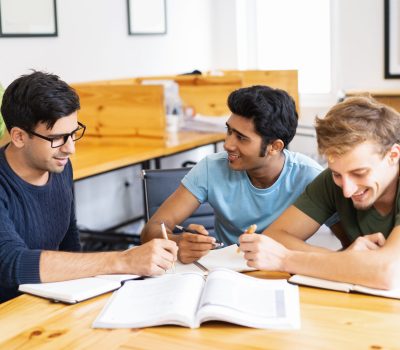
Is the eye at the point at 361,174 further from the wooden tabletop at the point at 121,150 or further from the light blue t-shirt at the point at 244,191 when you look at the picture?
the wooden tabletop at the point at 121,150

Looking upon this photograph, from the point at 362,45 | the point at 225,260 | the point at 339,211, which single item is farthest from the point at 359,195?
the point at 362,45

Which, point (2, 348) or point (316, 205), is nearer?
point (2, 348)

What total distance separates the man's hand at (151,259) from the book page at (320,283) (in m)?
0.29

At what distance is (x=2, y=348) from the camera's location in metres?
1.17

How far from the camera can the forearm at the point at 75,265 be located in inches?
58.2

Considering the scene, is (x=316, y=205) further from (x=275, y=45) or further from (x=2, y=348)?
(x=275, y=45)

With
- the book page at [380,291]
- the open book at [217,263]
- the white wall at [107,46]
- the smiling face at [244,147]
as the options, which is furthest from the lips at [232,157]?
the white wall at [107,46]

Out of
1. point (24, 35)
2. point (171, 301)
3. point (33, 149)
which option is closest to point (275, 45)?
point (24, 35)

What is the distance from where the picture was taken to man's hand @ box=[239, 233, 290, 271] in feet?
5.00

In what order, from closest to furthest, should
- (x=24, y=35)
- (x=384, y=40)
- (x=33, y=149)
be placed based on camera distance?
(x=33, y=149), (x=24, y=35), (x=384, y=40)

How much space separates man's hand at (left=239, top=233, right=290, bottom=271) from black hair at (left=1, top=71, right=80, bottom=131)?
613 mm

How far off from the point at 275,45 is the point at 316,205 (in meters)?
3.51

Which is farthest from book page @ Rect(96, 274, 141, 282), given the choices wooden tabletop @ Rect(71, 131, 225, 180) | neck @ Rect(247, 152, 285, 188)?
wooden tabletop @ Rect(71, 131, 225, 180)

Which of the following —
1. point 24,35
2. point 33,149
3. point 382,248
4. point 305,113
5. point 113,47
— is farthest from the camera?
point 305,113
